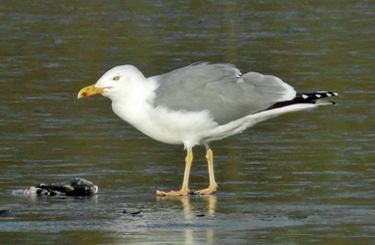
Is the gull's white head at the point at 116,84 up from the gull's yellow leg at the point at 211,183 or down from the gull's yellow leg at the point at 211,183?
up

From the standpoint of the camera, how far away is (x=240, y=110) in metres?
8.75

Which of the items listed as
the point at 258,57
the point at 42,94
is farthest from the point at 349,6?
the point at 42,94

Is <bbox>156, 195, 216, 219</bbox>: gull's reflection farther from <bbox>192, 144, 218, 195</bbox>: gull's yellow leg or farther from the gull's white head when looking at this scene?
the gull's white head

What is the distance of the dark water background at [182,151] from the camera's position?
22.8 ft

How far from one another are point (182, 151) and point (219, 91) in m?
1.54

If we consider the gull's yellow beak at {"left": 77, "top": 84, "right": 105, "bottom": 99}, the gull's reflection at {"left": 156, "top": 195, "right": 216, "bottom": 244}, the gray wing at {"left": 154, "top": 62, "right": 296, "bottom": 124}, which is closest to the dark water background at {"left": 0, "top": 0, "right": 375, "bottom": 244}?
the gull's reflection at {"left": 156, "top": 195, "right": 216, "bottom": 244}

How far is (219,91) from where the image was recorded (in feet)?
28.8

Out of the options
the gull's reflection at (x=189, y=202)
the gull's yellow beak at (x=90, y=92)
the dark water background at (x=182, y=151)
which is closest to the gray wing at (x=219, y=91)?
the gull's yellow beak at (x=90, y=92)

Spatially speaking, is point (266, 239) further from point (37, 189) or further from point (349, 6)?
point (349, 6)

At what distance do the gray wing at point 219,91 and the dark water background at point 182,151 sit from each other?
24.5 inches

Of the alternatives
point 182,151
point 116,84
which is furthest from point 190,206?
point 182,151

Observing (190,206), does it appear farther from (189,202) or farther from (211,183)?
(211,183)

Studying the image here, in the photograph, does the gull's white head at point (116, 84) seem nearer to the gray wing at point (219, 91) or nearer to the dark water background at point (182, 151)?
the gray wing at point (219, 91)

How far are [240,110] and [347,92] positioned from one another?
15.1 ft
